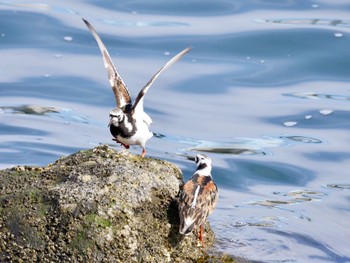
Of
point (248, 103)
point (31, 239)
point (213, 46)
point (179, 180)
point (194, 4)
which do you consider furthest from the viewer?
point (194, 4)

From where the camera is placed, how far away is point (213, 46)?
54.5 feet

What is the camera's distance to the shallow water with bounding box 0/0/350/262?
1073cm

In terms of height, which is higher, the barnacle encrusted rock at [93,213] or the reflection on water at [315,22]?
the barnacle encrusted rock at [93,213]

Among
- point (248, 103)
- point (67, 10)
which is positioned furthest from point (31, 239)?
point (67, 10)

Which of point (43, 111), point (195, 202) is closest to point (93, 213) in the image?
point (195, 202)

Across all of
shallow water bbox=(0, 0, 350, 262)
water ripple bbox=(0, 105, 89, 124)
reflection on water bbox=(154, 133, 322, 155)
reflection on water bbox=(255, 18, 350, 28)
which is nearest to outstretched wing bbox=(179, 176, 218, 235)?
shallow water bbox=(0, 0, 350, 262)

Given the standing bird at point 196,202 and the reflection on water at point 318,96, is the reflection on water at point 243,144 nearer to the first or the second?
the reflection on water at point 318,96

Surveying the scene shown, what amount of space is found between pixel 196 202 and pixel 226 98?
7.70 m

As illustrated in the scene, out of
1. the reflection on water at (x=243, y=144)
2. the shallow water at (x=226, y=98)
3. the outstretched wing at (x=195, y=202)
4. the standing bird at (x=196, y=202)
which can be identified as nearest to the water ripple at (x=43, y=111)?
the shallow water at (x=226, y=98)

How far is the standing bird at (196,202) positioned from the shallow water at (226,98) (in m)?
0.75

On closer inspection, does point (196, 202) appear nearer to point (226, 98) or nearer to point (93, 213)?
point (93, 213)

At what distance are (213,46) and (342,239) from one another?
23.9 feet

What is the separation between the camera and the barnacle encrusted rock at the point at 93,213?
6555 mm

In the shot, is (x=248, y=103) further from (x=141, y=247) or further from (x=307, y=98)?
(x=141, y=247)
